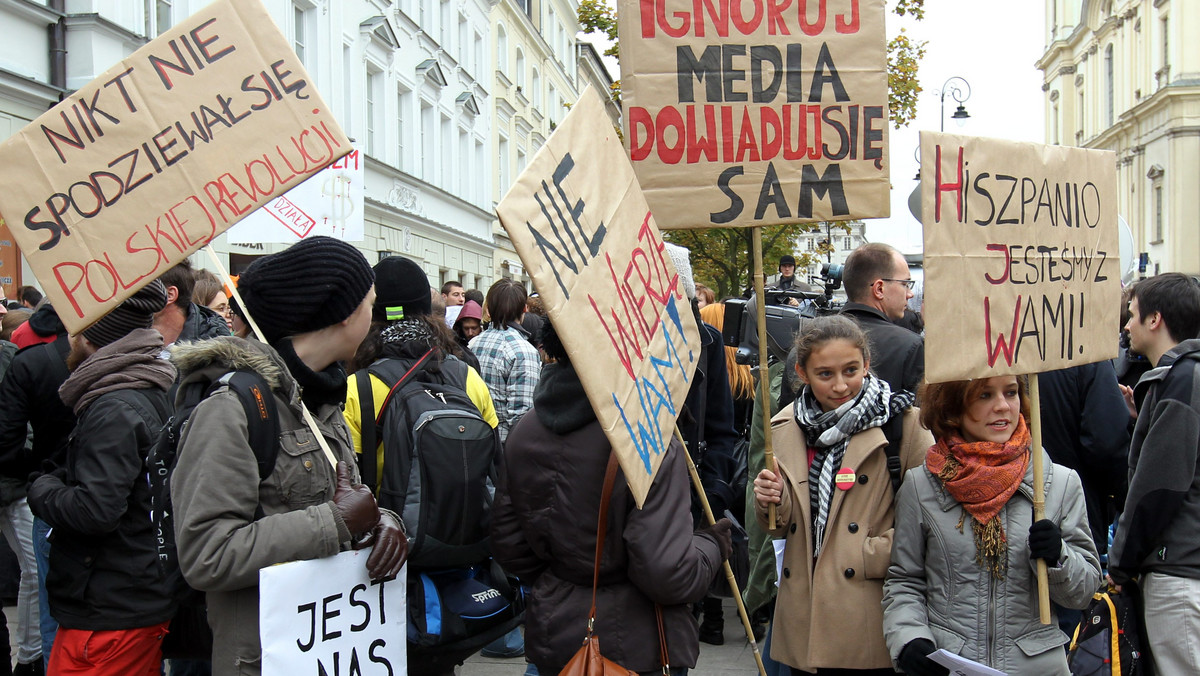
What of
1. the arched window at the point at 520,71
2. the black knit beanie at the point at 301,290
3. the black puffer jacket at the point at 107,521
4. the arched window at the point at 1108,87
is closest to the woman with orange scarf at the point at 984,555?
the black knit beanie at the point at 301,290

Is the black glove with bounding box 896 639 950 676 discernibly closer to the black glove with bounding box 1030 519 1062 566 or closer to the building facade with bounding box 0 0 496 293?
the black glove with bounding box 1030 519 1062 566

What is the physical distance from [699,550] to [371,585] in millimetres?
890

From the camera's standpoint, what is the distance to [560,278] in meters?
2.11

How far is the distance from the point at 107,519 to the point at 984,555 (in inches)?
109

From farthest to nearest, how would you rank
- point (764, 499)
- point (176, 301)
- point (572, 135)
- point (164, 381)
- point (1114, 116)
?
point (1114, 116) → point (176, 301) → point (164, 381) → point (764, 499) → point (572, 135)

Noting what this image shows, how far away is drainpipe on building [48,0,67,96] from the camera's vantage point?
1031 centimetres

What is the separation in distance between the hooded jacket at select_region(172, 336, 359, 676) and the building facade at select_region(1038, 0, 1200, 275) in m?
40.8

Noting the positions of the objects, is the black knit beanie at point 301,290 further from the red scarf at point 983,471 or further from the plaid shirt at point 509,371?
the plaid shirt at point 509,371

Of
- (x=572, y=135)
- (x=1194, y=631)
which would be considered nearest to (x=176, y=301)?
(x=572, y=135)

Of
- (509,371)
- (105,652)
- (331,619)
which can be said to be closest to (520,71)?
(509,371)

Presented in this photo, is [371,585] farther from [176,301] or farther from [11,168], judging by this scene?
[176,301]

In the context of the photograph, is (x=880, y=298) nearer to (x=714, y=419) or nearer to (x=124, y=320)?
(x=714, y=419)

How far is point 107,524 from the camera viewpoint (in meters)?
3.25

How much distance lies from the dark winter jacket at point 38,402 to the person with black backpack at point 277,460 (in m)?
1.92
